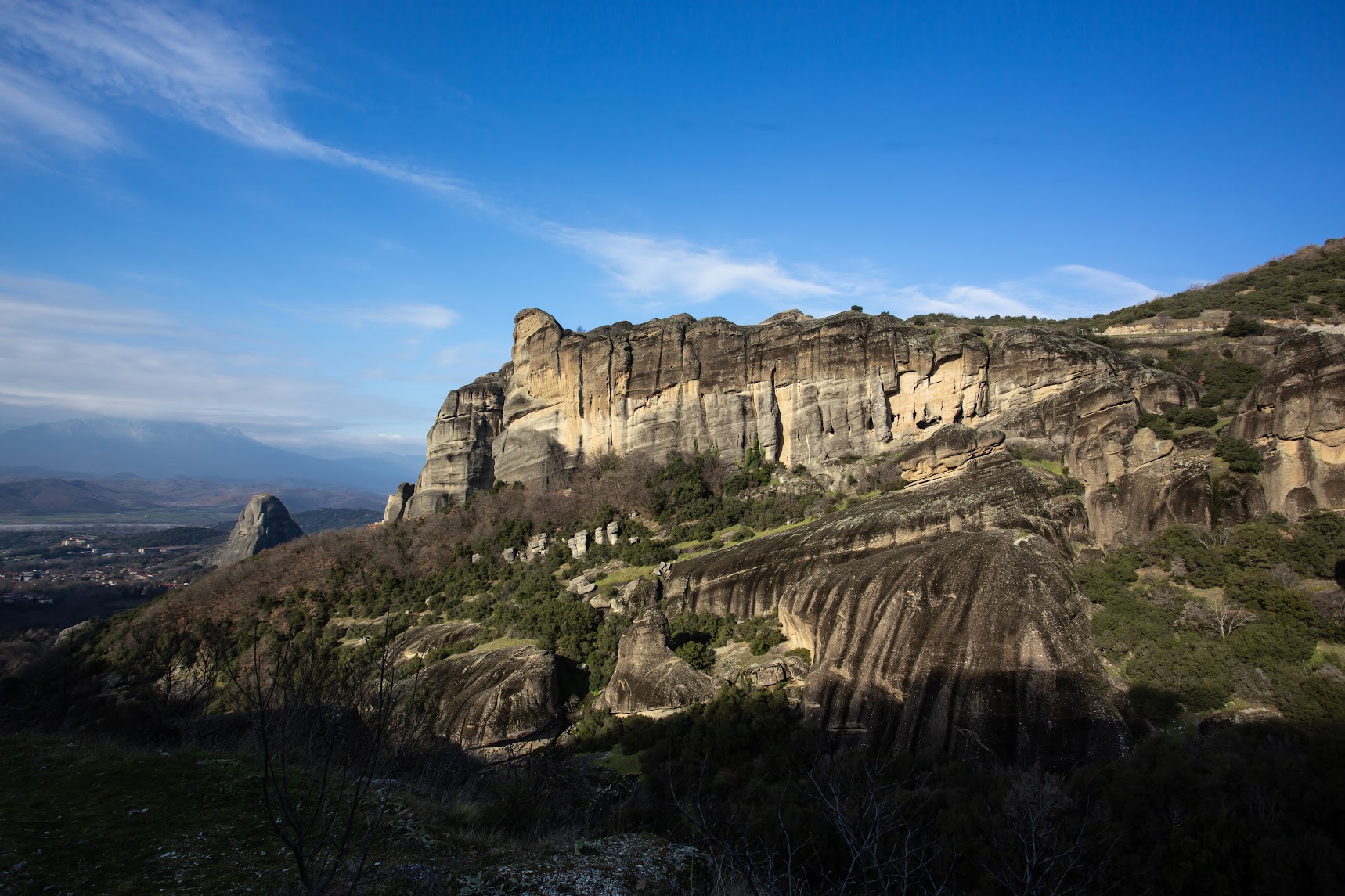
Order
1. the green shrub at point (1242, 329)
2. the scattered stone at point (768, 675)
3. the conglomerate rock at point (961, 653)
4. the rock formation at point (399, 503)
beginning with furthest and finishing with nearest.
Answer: the rock formation at point (399, 503)
the green shrub at point (1242, 329)
the scattered stone at point (768, 675)
the conglomerate rock at point (961, 653)

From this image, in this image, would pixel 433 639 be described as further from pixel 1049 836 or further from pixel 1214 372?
pixel 1214 372

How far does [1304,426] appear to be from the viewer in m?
17.8

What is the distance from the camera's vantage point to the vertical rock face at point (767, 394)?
95.0 ft

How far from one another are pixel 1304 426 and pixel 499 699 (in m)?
25.2

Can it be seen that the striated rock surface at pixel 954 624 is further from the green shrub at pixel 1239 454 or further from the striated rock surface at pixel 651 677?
the green shrub at pixel 1239 454

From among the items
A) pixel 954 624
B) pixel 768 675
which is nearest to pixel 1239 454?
pixel 954 624

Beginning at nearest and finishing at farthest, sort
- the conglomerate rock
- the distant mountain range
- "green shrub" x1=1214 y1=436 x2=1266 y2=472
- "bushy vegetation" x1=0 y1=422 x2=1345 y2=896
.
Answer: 1. "bushy vegetation" x1=0 y1=422 x2=1345 y2=896
2. the conglomerate rock
3. "green shrub" x1=1214 y1=436 x2=1266 y2=472
4. the distant mountain range

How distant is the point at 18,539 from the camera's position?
92562 mm

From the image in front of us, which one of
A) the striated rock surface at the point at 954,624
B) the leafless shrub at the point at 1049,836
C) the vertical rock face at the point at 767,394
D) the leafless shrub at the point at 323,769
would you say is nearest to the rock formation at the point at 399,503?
the vertical rock face at the point at 767,394

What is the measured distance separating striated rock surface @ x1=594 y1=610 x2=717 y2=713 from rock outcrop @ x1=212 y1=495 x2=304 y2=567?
53.8 metres

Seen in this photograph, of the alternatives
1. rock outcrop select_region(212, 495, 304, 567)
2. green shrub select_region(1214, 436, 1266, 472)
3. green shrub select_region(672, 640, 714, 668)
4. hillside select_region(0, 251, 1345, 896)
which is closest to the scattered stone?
hillside select_region(0, 251, 1345, 896)

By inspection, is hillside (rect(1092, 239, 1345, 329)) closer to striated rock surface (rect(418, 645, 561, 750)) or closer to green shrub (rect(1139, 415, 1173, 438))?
green shrub (rect(1139, 415, 1173, 438))

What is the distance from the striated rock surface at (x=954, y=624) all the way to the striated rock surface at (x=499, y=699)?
8433 mm

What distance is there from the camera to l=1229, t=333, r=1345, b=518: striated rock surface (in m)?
17.2
